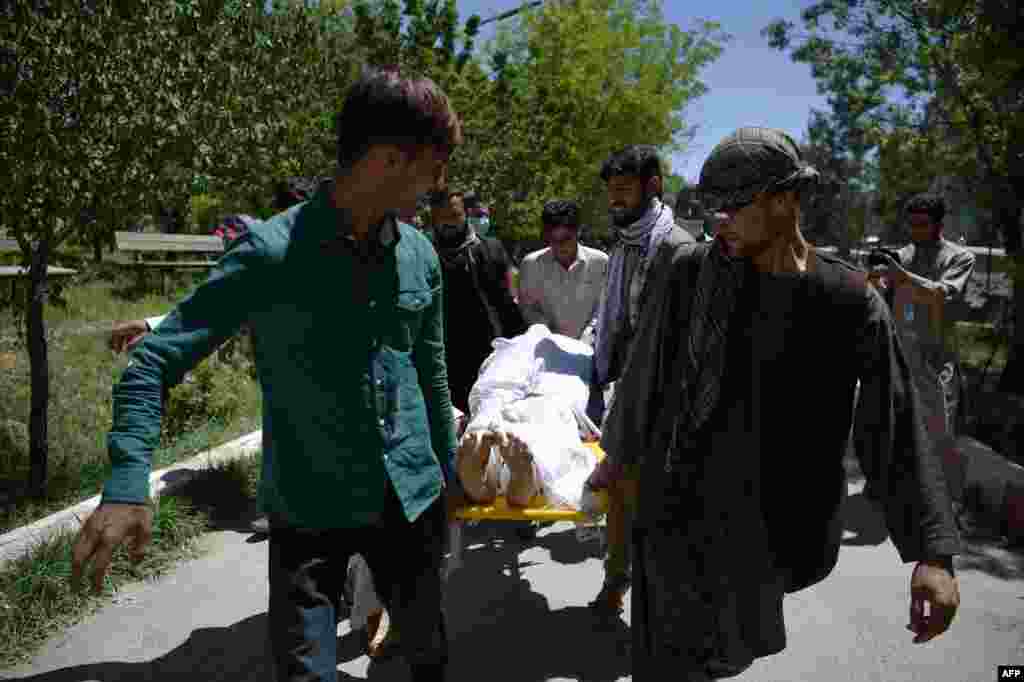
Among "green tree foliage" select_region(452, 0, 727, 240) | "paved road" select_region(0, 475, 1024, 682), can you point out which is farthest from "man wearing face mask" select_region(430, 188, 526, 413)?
"green tree foliage" select_region(452, 0, 727, 240)

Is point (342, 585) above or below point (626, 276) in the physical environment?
below

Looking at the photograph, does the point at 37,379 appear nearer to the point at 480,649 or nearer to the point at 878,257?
the point at 480,649

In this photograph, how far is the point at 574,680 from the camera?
135 inches

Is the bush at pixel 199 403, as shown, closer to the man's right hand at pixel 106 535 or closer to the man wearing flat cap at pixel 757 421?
the man's right hand at pixel 106 535

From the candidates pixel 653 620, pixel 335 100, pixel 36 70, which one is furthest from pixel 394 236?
pixel 335 100

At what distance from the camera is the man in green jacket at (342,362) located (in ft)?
6.46

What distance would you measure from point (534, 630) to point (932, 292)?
3.16 meters

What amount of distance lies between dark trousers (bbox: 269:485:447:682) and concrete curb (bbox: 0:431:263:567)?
4.87 ft

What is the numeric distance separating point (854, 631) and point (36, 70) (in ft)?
16.8

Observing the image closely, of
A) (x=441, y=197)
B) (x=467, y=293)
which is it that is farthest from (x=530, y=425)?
(x=441, y=197)

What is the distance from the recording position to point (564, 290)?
17.5 feet

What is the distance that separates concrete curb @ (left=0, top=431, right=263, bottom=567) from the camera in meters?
4.11

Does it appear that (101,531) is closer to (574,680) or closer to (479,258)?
(574,680)

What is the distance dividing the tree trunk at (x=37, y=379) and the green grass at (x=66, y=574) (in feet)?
2.82
